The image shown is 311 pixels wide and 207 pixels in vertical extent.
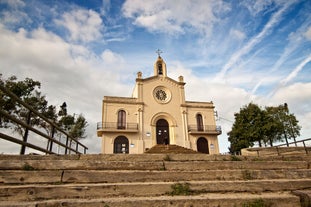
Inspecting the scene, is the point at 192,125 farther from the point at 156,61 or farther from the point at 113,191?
the point at 113,191

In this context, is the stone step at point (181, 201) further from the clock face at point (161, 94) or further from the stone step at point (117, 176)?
the clock face at point (161, 94)

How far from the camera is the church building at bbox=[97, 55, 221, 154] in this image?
1923 cm

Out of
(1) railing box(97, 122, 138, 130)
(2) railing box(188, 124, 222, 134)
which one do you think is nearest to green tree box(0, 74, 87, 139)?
(1) railing box(97, 122, 138, 130)

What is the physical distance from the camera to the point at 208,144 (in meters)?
21.1

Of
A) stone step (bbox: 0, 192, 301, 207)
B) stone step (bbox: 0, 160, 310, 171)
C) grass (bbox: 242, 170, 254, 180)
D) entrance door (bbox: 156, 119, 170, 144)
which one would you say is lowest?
stone step (bbox: 0, 192, 301, 207)

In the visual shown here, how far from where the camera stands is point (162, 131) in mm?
20812

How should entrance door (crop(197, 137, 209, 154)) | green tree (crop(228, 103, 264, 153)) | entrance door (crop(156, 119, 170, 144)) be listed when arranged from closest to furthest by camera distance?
entrance door (crop(156, 119, 170, 144)) → entrance door (crop(197, 137, 209, 154)) → green tree (crop(228, 103, 264, 153))

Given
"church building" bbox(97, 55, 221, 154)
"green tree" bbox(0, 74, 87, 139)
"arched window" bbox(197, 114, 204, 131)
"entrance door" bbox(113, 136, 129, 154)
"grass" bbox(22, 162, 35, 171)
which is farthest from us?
"arched window" bbox(197, 114, 204, 131)

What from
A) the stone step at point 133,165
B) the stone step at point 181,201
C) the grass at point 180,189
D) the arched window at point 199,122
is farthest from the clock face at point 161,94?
the stone step at point 181,201

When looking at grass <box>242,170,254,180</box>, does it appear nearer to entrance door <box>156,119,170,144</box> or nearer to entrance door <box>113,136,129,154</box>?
entrance door <box>113,136,129,154</box>

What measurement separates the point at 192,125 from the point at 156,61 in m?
9.51

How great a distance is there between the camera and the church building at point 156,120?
63.1 feet

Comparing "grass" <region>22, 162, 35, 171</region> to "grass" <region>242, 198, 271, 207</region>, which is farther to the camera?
"grass" <region>22, 162, 35, 171</region>

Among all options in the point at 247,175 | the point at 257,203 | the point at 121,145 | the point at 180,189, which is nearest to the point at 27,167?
the point at 180,189
